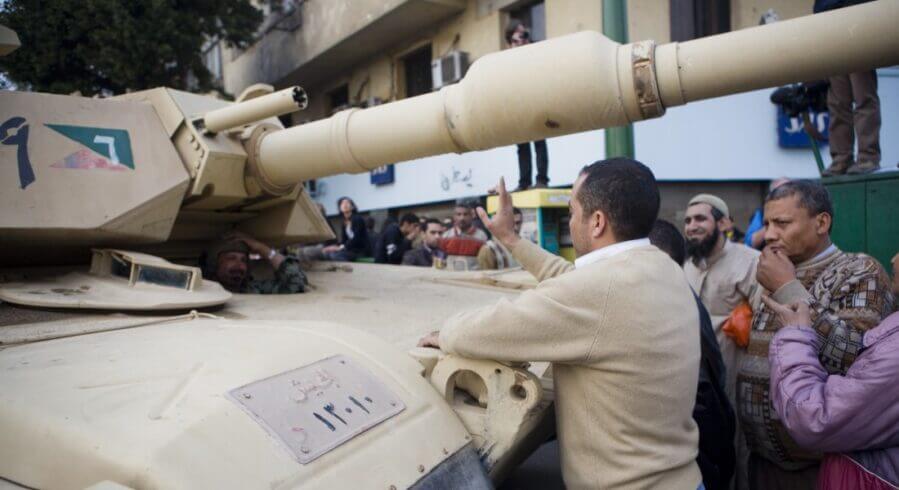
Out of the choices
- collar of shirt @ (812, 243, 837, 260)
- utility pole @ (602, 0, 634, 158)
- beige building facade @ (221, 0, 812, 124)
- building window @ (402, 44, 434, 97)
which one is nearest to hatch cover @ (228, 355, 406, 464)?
collar of shirt @ (812, 243, 837, 260)

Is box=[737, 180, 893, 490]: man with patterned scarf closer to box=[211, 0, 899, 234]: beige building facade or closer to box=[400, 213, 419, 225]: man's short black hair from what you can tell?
box=[400, 213, 419, 225]: man's short black hair

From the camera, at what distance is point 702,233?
13.5ft

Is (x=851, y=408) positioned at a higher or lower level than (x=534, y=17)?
lower

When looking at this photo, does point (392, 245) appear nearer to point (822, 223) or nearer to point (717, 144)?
point (717, 144)

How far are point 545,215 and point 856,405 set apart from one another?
244 inches

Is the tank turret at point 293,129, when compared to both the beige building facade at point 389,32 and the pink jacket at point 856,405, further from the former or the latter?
the beige building facade at point 389,32

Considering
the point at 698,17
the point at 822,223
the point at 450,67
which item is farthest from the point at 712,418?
the point at 450,67

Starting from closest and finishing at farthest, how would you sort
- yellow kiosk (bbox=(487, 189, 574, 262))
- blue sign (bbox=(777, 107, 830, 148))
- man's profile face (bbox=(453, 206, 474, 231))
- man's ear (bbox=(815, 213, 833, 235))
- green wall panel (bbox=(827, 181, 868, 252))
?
1. man's ear (bbox=(815, 213, 833, 235))
2. green wall panel (bbox=(827, 181, 868, 252))
3. man's profile face (bbox=(453, 206, 474, 231))
4. yellow kiosk (bbox=(487, 189, 574, 262))
5. blue sign (bbox=(777, 107, 830, 148))

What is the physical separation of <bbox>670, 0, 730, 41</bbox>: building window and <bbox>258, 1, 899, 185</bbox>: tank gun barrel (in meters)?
8.59

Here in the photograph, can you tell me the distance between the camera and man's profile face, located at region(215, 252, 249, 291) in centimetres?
427

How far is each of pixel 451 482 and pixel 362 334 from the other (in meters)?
0.73

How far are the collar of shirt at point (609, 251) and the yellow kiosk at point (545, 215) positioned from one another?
587cm

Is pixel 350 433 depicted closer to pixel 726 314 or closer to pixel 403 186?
pixel 726 314

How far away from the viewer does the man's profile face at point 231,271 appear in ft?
14.0
